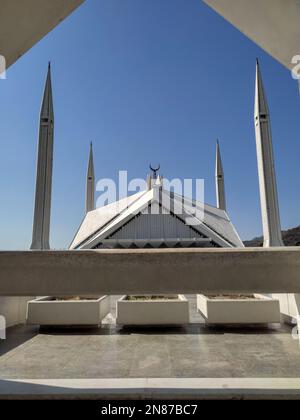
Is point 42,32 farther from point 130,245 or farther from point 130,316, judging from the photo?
point 130,245

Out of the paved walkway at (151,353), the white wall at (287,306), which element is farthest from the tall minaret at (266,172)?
the paved walkway at (151,353)

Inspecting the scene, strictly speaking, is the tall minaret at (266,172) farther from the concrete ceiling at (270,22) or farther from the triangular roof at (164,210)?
the concrete ceiling at (270,22)

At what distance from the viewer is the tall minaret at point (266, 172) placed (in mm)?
9406

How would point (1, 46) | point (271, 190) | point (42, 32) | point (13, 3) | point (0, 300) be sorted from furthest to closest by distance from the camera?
point (271, 190) → point (0, 300) → point (42, 32) → point (1, 46) → point (13, 3)

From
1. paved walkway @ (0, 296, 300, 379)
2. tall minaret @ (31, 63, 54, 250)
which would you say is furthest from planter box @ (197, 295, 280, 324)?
tall minaret @ (31, 63, 54, 250)

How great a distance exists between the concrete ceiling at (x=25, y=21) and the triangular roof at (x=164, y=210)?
1292cm

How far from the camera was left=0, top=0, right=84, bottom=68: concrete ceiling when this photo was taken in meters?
1.45

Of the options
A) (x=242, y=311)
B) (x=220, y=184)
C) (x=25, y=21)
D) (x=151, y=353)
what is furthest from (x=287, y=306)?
(x=220, y=184)

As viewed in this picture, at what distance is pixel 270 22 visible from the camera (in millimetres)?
1612

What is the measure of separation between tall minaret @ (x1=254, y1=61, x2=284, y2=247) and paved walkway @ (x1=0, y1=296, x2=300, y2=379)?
15.8 ft

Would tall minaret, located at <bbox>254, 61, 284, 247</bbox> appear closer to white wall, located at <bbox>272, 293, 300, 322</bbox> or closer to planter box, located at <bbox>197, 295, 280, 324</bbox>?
white wall, located at <bbox>272, 293, 300, 322</bbox>

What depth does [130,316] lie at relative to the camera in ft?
17.0
